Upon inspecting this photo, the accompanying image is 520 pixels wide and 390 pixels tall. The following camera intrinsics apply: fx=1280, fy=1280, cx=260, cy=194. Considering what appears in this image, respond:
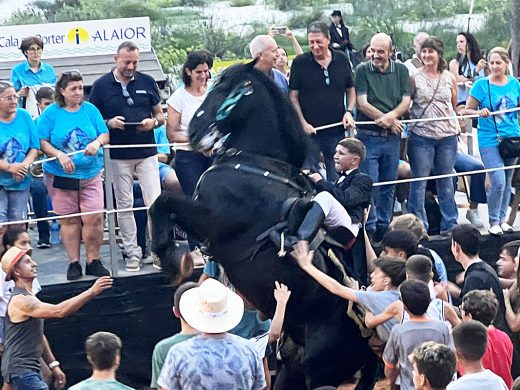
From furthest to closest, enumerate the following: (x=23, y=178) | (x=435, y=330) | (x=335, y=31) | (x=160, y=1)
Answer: (x=160, y=1) → (x=335, y=31) → (x=23, y=178) → (x=435, y=330)

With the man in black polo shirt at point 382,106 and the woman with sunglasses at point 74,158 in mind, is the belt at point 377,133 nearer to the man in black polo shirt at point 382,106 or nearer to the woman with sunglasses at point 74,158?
the man in black polo shirt at point 382,106

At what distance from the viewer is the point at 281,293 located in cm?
752

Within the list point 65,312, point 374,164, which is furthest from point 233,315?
point 374,164

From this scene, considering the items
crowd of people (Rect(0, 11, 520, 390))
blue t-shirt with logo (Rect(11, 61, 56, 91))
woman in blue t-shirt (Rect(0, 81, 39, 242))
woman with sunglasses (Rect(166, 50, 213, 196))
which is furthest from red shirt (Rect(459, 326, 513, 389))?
blue t-shirt with logo (Rect(11, 61, 56, 91))

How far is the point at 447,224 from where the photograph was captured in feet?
35.0

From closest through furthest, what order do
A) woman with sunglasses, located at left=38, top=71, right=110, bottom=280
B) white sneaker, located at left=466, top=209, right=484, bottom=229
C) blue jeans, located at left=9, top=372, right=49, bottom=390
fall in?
blue jeans, located at left=9, top=372, right=49, bottom=390
woman with sunglasses, located at left=38, top=71, right=110, bottom=280
white sneaker, located at left=466, top=209, right=484, bottom=229

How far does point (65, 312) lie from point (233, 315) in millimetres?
2395

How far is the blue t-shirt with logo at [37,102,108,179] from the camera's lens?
31.0 ft

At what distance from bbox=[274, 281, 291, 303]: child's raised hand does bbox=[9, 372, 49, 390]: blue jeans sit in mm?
1756

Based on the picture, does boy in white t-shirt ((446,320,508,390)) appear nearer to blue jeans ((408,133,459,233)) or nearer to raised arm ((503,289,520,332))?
raised arm ((503,289,520,332))

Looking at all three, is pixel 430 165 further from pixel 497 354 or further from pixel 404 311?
pixel 497 354

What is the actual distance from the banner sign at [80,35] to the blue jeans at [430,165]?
192 inches

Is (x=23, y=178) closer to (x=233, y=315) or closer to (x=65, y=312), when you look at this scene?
(x=65, y=312)

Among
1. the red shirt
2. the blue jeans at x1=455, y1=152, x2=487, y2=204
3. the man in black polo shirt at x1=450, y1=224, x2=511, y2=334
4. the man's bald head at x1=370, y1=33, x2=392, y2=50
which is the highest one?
the man's bald head at x1=370, y1=33, x2=392, y2=50
